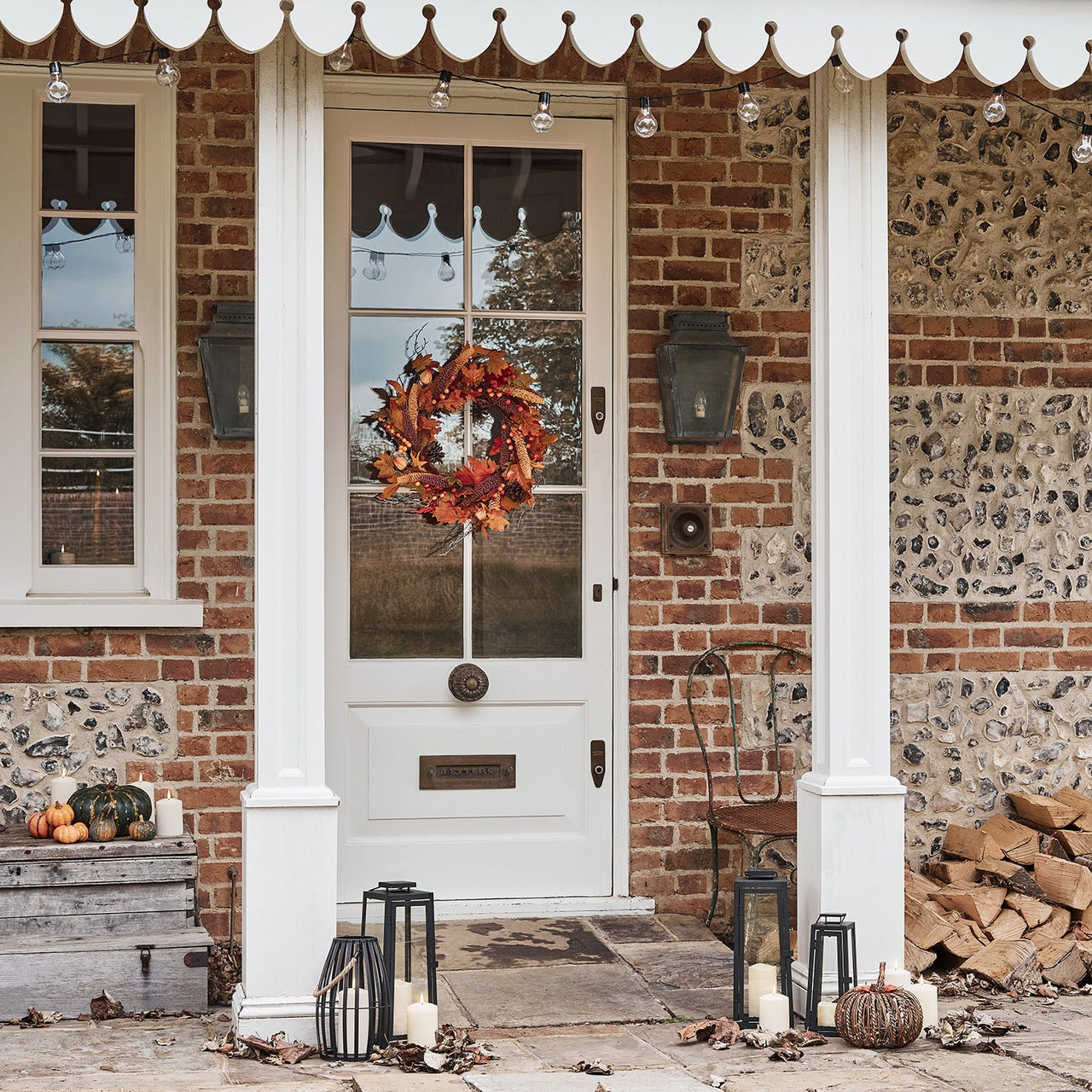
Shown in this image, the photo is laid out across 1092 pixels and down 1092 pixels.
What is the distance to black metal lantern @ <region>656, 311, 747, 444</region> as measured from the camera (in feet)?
14.5

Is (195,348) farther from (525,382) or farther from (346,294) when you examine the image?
(525,382)

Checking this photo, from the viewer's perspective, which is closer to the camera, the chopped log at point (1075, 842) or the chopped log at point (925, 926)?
the chopped log at point (925, 926)

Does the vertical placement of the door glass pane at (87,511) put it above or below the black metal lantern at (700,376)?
below

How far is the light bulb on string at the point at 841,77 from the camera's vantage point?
11.3 feet

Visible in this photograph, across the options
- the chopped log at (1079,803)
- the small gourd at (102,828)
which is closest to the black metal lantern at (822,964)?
the chopped log at (1079,803)

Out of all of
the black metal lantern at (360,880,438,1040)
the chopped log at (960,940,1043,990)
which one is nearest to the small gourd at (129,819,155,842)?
the black metal lantern at (360,880,438,1040)

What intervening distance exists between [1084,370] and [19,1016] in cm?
399

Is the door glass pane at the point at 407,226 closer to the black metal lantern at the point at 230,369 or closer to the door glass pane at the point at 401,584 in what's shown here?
the black metal lantern at the point at 230,369

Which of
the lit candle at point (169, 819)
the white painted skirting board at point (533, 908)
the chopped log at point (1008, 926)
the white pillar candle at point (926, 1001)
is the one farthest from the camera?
the white painted skirting board at point (533, 908)

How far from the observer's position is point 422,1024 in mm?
3170

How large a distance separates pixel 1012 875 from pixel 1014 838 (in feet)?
0.57

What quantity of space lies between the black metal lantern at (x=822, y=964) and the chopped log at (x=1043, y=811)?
144 cm

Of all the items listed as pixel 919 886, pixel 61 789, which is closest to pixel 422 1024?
pixel 61 789

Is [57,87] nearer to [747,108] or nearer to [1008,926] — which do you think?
[747,108]
